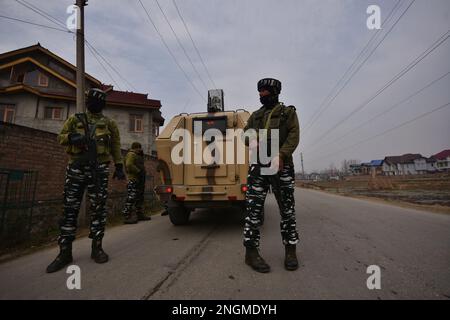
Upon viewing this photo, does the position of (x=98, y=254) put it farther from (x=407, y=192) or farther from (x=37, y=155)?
(x=407, y=192)

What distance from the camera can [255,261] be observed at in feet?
7.07

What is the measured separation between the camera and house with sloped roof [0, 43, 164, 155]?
594 inches

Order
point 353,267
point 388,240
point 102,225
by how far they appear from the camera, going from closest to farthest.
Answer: point 353,267 → point 102,225 → point 388,240

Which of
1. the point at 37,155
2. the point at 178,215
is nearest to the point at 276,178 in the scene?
the point at 178,215

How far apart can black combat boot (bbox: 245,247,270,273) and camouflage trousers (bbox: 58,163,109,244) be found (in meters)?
1.74

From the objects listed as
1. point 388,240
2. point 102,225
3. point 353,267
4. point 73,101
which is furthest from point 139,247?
point 73,101

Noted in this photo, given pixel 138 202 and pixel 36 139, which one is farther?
pixel 138 202

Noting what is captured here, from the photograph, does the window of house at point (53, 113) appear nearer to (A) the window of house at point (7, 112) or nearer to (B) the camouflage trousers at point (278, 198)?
(A) the window of house at point (7, 112)

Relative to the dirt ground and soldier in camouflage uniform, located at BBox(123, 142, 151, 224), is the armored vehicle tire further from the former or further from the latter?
the dirt ground

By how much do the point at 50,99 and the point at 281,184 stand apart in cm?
1935

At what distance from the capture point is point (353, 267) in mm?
2164

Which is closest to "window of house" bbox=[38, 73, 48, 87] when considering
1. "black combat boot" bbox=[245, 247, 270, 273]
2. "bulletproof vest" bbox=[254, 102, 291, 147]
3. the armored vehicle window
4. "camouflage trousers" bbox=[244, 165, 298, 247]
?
the armored vehicle window

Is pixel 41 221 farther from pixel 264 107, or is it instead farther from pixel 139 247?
pixel 264 107
